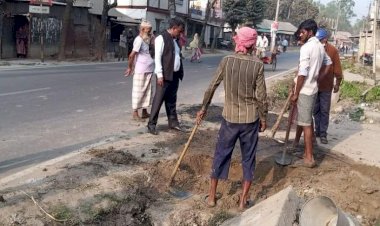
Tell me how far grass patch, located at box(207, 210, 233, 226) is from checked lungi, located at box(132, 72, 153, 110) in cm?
407

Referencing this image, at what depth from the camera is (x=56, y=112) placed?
902 cm

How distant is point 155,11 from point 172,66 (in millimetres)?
34734

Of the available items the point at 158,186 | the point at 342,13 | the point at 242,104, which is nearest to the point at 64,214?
the point at 158,186

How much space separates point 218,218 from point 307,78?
97.0 inches

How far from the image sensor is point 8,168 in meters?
5.43

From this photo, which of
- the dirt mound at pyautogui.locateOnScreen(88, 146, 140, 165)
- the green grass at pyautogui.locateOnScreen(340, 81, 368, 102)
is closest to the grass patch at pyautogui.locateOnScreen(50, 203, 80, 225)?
the dirt mound at pyautogui.locateOnScreen(88, 146, 140, 165)

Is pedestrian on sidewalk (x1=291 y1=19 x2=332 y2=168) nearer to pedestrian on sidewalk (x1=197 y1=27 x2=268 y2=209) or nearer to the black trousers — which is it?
pedestrian on sidewalk (x1=197 y1=27 x2=268 y2=209)

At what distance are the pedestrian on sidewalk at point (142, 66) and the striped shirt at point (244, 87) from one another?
11.9ft

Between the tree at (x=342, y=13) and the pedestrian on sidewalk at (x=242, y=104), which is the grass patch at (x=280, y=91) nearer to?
the pedestrian on sidewalk at (x=242, y=104)

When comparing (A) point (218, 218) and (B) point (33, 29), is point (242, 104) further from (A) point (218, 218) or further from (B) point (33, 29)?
(B) point (33, 29)

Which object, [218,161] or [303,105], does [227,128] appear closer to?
[218,161]

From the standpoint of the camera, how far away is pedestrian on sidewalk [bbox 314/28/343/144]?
7.16m

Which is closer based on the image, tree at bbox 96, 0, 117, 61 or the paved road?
the paved road

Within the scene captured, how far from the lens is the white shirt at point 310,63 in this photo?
6.05m
